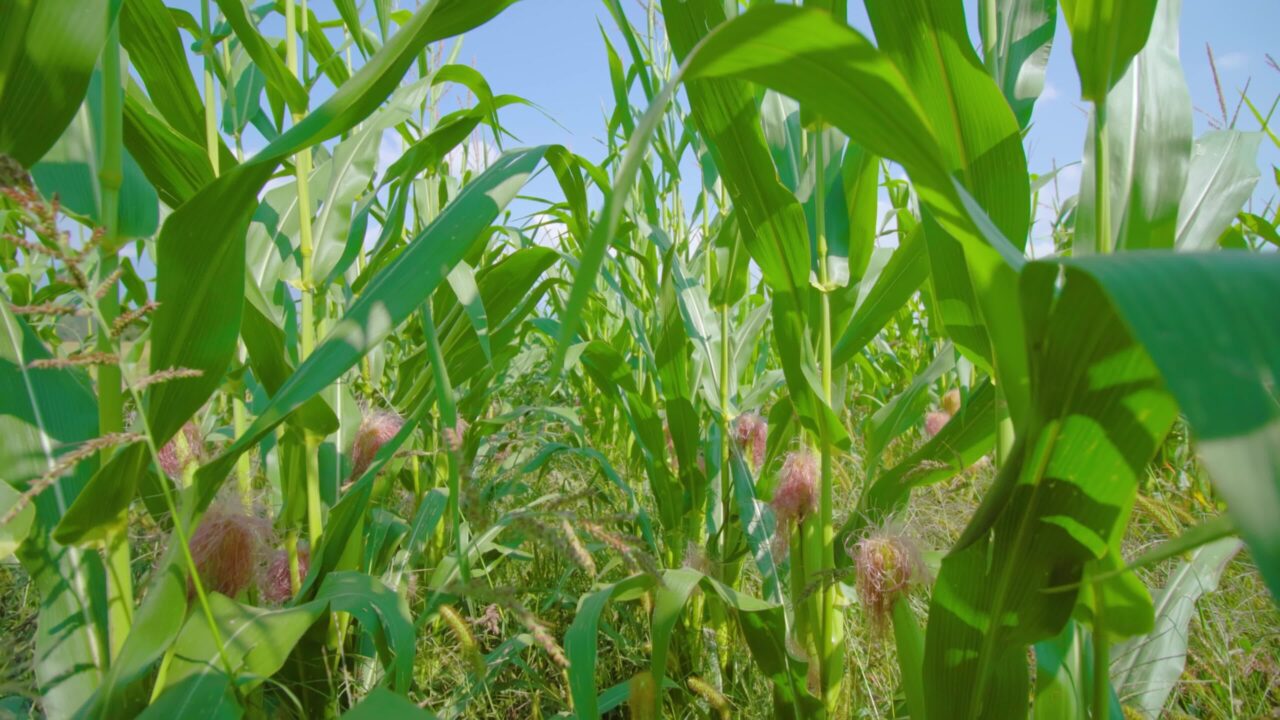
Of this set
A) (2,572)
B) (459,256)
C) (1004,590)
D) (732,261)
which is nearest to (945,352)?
(732,261)

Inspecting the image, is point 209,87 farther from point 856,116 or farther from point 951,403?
point 951,403

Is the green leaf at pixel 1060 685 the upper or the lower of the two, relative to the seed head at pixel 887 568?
lower

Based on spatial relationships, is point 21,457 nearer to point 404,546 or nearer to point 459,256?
point 459,256

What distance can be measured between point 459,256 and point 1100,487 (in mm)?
593

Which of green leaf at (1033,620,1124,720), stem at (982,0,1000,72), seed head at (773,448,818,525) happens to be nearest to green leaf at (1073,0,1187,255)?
stem at (982,0,1000,72)

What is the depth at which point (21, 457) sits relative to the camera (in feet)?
2.10

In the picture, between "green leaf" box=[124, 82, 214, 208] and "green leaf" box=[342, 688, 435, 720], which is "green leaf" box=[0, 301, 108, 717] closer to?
"green leaf" box=[124, 82, 214, 208]

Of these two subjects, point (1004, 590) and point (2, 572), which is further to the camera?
point (2, 572)

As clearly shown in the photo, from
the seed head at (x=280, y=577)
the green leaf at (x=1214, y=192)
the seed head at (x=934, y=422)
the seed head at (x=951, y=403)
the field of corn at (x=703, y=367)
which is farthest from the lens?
the seed head at (x=951, y=403)

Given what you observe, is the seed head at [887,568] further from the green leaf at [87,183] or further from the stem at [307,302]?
the green leaf at [87,183]

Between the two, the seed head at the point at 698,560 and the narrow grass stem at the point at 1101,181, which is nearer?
the narrow grass stem at the point at 1101,181

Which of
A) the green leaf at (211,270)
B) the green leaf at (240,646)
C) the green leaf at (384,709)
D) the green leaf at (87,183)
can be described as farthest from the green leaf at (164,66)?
the green leaf at (384,709)

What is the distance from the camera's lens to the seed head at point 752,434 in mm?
1519

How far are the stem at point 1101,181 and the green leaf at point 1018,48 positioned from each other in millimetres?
158
